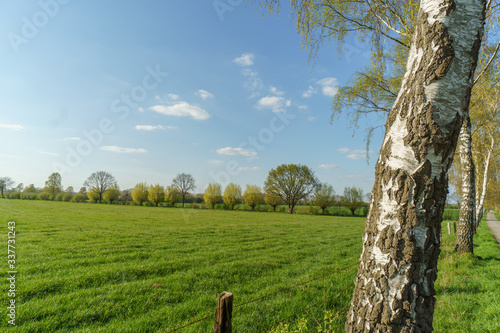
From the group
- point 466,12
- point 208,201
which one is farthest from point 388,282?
point 208,201

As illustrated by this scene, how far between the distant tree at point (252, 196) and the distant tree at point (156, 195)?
73.1 feet

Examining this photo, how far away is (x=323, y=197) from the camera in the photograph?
196 feet

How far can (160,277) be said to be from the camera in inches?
286

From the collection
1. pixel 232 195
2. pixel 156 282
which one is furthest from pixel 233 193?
pixel 156 282

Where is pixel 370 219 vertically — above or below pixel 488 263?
above

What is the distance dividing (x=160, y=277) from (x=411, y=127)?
7.29 meters

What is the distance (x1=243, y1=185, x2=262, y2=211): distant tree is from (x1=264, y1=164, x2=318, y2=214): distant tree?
309 cm

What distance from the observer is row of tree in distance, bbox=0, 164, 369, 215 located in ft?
194

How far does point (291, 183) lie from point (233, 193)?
13815 mm

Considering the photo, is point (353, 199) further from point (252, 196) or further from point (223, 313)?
point (223, 313)

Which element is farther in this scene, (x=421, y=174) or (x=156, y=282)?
(x=156, y=282)

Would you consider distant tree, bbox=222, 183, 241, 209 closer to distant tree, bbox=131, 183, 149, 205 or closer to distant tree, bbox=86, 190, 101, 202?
distant tree, bbox=131, 183, 149, 205

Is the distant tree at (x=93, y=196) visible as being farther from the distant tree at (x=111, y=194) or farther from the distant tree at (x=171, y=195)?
the distant tree at (x=171, y=195)

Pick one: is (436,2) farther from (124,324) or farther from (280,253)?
(280,253)
